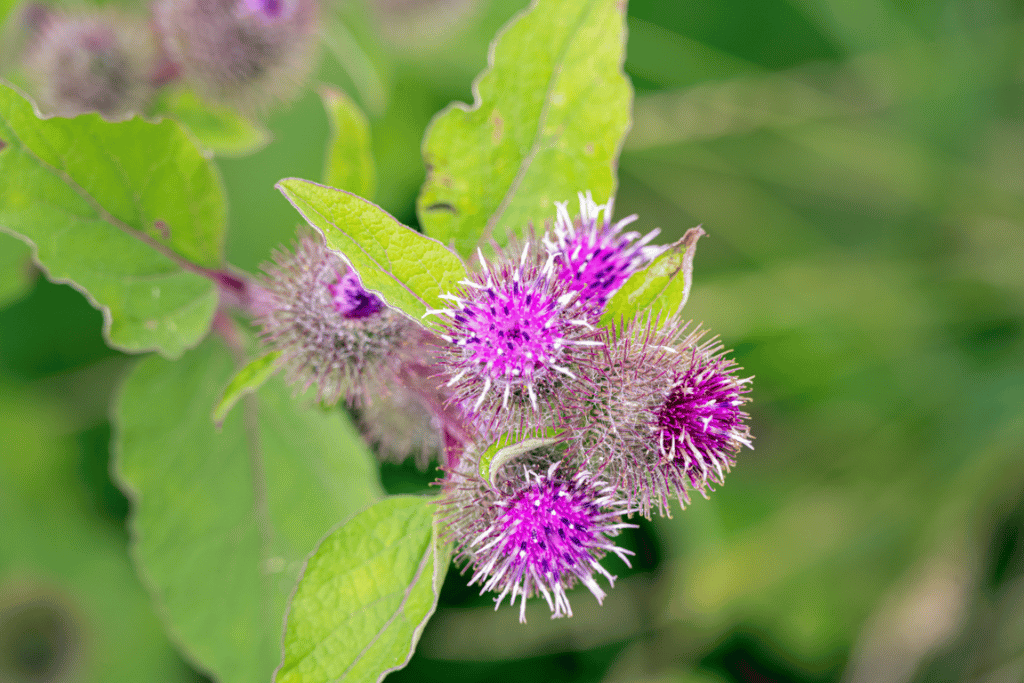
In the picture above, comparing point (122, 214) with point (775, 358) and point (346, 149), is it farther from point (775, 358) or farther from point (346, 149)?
point (775, 358)

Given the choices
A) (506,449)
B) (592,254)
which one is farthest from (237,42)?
(506,449)

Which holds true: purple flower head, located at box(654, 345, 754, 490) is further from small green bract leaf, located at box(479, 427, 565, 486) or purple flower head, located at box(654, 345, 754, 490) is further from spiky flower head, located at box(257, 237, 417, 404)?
spiky flower head, located at box(257, 237, 417, 404)

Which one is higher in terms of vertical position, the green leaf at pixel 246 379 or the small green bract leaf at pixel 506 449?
the small green bract leaf at pixel 506 449

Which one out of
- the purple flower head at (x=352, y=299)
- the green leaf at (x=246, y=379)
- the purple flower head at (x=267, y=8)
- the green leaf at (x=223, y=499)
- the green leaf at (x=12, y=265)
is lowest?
the green leaf at (x=223, y=499)

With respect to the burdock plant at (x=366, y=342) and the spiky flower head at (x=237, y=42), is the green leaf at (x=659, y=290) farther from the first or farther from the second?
the spiky flower head at (x=237, y=42)

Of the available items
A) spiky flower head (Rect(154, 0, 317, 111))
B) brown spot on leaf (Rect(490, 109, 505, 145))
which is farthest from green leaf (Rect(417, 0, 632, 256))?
spiky flower head (Rect(154, 0, 317, 111))

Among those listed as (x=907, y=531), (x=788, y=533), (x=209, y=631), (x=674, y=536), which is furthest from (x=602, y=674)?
(x=209, y=631)

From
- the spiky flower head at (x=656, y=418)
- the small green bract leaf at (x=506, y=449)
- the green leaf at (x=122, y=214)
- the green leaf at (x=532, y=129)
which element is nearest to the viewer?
the small green bract leaf at (x=506, y=449)

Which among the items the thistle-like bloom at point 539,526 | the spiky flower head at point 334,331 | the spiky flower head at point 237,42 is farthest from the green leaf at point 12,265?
the thistle-like bloom at point 539,526
